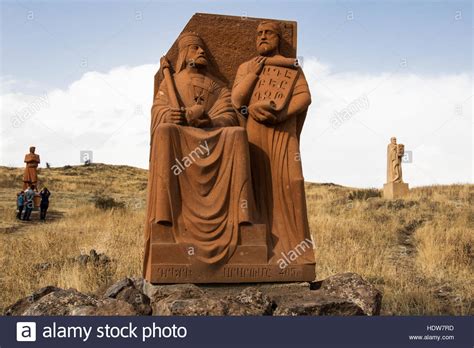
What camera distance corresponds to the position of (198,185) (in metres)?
6.46

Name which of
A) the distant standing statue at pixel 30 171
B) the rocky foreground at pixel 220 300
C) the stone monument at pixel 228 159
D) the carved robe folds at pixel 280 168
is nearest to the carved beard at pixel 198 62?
the stone monument at pixel 228 159

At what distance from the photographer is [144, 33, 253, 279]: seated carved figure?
6277 millimetres

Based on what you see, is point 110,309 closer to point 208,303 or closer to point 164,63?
point 208,303

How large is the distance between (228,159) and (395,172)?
58.6 ft

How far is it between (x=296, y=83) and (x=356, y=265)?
411 cm

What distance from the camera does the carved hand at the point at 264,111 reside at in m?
6.93

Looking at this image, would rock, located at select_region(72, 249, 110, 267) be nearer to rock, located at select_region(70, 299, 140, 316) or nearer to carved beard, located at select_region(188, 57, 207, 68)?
carved beard, located at select_region(188, 57, 207, 68)

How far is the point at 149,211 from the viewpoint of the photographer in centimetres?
645

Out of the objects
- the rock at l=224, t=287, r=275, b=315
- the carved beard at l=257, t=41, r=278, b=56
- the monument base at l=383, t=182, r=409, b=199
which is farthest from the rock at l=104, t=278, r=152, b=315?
the monument base at l=383, t=182, r=409, b=199

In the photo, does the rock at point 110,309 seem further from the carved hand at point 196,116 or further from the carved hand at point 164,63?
the carved hand at point 164,63

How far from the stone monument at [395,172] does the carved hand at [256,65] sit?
1659 centimetres

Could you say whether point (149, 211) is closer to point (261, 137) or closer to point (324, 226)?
point (261, 137)

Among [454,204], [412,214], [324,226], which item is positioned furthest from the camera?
[454,204]

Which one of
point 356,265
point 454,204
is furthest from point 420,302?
point 454,204
